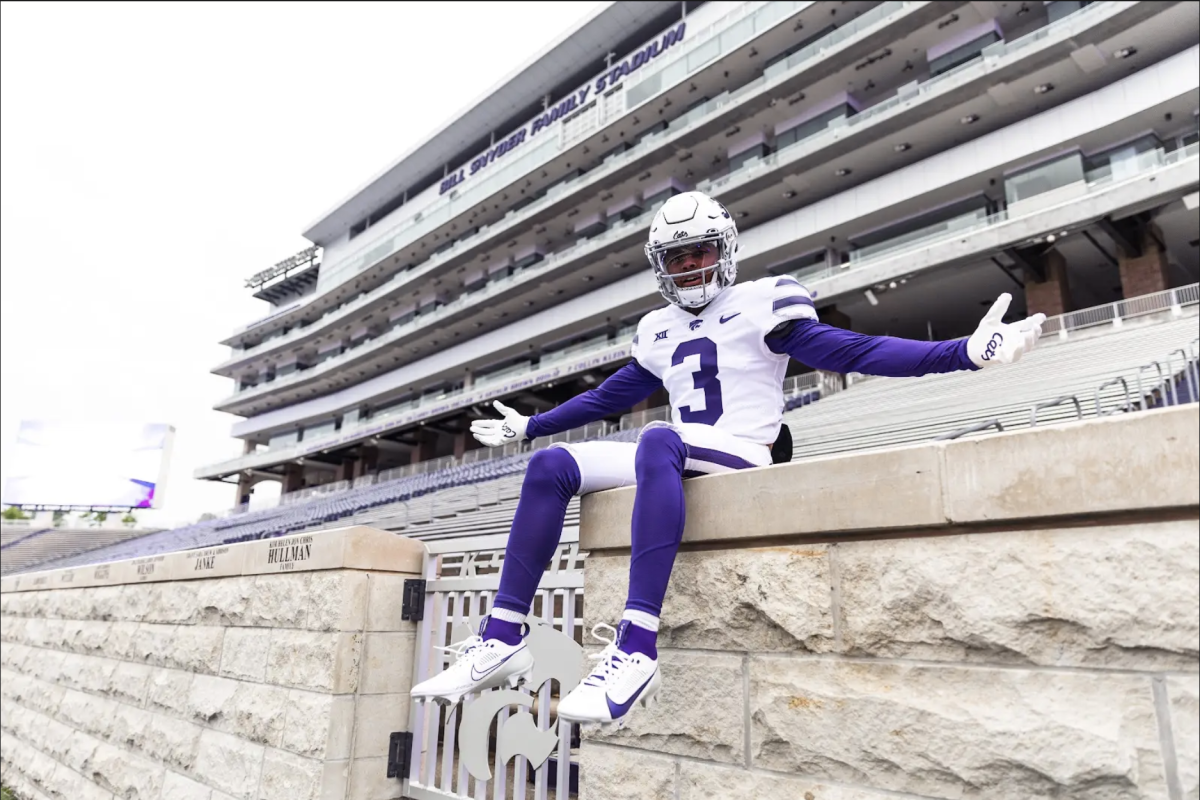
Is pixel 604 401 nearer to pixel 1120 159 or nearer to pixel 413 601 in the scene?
pixel 413 601

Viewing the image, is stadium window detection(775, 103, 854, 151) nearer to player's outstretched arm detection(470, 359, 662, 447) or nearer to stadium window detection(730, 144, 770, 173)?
stadium window detection(730, 144, 770, 173)

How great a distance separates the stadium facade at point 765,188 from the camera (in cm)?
1833

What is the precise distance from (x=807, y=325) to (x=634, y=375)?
775 millimetres

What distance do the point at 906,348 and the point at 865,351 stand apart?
15 centimetres

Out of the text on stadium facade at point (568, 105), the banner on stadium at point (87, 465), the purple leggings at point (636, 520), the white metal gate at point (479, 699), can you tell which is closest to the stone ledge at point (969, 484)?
the purple leggings at point (636, 520)

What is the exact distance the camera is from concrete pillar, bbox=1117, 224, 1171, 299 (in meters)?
17.9

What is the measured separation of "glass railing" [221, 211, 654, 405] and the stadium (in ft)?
1.07

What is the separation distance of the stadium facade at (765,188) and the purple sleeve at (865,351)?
60.5 feet

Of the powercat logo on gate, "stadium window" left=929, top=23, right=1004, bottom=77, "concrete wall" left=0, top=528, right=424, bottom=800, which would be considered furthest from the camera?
"stadium window" left=929, top=23, right=1004, bottom=77

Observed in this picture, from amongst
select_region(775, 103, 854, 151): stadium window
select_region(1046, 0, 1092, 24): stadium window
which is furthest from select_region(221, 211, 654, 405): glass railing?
select_region(1046, 0, 1092, 24): stadium window

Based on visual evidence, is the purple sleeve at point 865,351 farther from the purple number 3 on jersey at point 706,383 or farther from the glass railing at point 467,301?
the glass railing at point 467,301

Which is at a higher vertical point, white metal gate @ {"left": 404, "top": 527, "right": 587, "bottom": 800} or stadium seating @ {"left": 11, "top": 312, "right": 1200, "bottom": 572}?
stadium seating @ {"left": 11, "top": 312, "right": 1200, "bottom": 572}

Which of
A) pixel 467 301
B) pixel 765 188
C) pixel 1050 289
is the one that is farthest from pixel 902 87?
pixel 467 301

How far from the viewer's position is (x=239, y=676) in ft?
14.3
